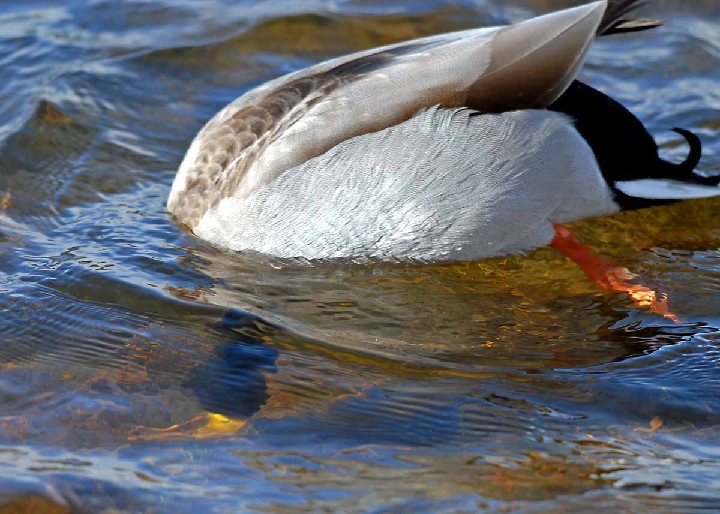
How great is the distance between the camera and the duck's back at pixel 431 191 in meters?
4.87

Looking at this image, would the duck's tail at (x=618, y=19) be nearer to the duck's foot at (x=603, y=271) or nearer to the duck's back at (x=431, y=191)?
the duck's back at (x=431, y=191)

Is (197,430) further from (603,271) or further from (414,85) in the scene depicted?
(603,271)

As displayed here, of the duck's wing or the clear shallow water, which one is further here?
the duck's wing

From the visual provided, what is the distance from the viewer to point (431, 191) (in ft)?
16.0

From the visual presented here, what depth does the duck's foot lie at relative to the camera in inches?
195

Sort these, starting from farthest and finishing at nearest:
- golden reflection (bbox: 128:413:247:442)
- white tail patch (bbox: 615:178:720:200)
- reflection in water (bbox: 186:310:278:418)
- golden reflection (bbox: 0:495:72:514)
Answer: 1. white tail patch (bbox: 615:178:720:200)
2. reflection in water (bbox: 186:310:278:418)
3. golden reflection (bbox: 128:413:247:442)
4. golden reflection (bbox: 0:495:72:514)

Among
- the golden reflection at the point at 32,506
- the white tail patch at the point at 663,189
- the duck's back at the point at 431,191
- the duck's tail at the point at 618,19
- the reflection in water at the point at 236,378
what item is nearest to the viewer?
the golden reflection at the point at 32,506

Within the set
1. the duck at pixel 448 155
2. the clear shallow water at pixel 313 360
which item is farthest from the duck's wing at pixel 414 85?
the clear shallow water at pixel 313 360

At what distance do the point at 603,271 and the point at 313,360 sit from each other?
1756 mm

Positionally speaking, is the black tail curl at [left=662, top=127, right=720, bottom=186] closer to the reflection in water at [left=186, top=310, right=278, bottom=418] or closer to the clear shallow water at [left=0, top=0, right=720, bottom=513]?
the clear shallow water at [left=0, top=0, right=720, bottom=513]

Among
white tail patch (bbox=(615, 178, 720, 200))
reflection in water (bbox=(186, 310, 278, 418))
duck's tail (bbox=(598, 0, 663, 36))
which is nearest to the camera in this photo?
reflection in water (bbox=(186, 310, 278, 418))

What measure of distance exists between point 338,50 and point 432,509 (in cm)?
535

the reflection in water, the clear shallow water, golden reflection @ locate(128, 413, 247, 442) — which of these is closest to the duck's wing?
the clear shallow water

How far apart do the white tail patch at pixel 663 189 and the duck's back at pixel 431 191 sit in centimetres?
14
